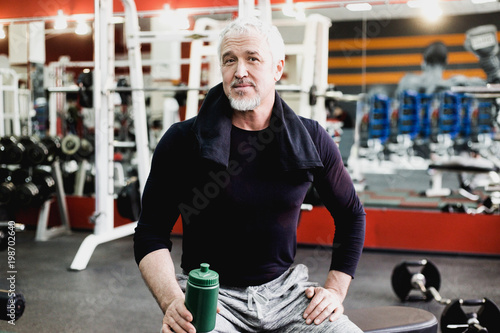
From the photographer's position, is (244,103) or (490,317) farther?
(490,317)

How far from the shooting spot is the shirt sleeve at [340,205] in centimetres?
134

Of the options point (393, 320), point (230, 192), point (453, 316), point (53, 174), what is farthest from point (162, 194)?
point (53, 174)

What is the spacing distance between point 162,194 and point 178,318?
0.35 meters

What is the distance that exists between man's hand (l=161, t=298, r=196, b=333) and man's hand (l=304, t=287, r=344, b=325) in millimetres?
316

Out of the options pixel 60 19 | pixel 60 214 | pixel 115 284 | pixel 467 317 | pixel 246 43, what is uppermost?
pixel 60 19

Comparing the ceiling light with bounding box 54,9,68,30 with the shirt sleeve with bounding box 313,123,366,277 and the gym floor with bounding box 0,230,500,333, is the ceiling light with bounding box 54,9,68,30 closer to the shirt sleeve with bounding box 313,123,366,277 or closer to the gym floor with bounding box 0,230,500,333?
the gym floor with bounding box 0,230,500,333

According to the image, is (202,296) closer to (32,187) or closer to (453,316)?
(453,316)

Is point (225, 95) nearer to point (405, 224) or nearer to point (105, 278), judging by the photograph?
point (105, 278)

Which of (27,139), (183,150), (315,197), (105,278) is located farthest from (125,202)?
A: (183,150)

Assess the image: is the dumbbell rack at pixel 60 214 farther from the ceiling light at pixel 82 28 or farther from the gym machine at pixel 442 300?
the gym machine at pixel 442 300

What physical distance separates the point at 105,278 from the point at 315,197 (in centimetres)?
157

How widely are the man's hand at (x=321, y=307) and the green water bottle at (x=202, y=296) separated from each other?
29 cm

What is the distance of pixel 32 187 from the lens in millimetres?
3984

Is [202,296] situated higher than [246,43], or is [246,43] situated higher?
[246,43]
